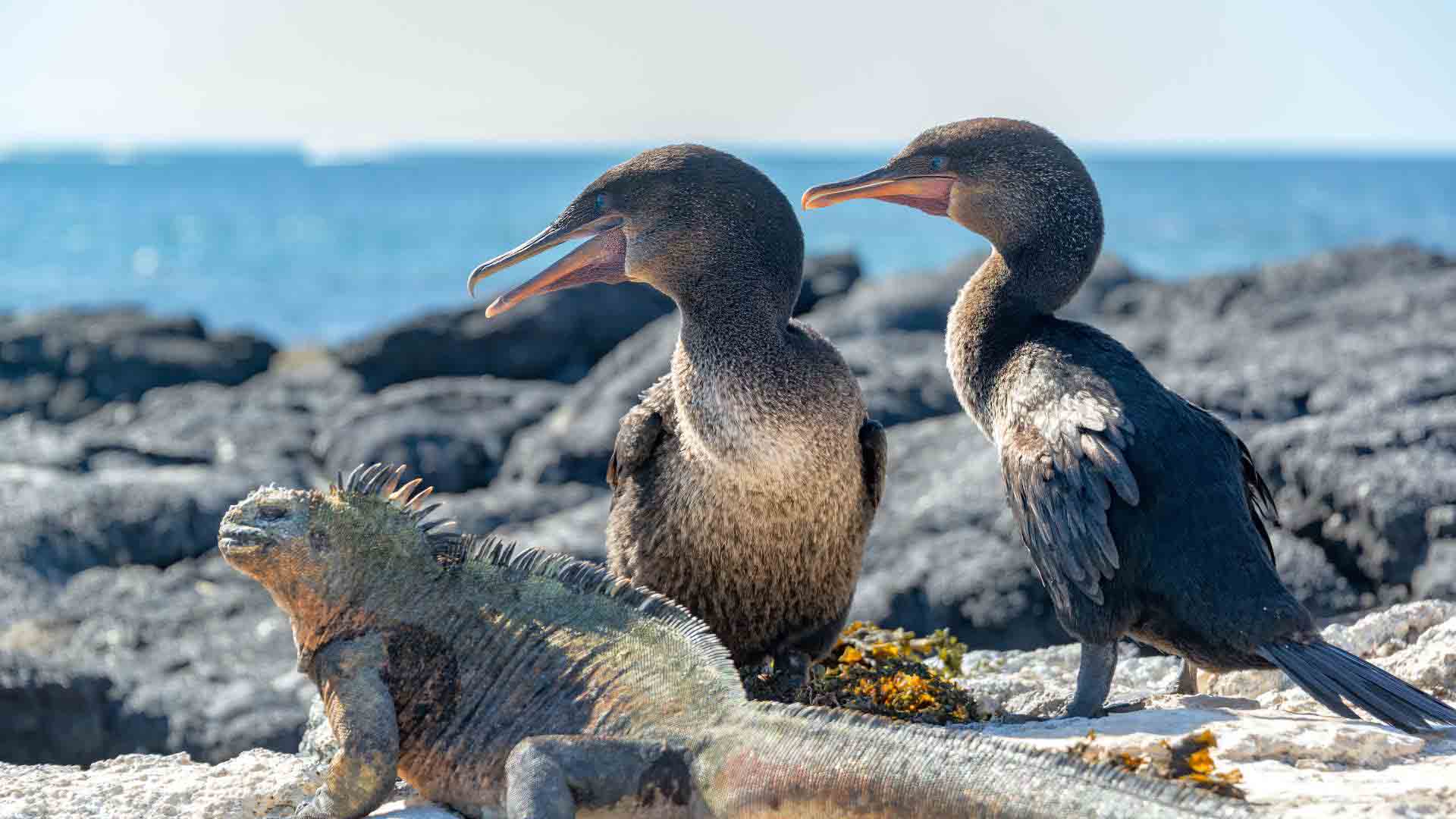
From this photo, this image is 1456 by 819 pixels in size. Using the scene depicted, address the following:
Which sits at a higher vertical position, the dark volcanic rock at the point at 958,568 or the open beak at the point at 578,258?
the open beak at the point at 578,258

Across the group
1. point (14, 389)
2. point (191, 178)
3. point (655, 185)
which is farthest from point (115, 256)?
point (191, 178)

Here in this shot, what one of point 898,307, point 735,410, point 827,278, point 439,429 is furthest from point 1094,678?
point 827,278

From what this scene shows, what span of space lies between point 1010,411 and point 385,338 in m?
13.8

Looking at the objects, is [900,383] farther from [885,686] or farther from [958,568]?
[885,686]

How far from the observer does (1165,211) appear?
9431cm

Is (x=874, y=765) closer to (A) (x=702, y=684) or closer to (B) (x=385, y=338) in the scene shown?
(A) (x=702, y=684)

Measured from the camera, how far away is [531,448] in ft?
42.6

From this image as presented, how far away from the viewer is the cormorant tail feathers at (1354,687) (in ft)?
14.4

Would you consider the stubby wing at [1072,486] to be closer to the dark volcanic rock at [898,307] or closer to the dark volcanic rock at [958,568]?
the dark volcanic rock at [958,568]

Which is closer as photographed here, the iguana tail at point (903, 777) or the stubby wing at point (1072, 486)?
the iguana tail at point (903, 777)

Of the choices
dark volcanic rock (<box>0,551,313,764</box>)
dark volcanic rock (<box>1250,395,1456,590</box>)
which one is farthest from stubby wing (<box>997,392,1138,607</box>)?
dark volcanic rock (<box>0,551,313,764</box>)

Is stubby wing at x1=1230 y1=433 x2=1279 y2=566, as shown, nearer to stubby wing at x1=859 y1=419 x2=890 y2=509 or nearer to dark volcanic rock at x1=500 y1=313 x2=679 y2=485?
stubby wing at x1=859 y1=419 x2=890 y2=509

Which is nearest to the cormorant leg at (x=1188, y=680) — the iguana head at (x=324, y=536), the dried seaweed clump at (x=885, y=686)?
the dried seaweed clump at (x=885, y=686)

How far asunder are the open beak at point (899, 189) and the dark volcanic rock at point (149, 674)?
4659mm
